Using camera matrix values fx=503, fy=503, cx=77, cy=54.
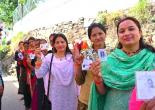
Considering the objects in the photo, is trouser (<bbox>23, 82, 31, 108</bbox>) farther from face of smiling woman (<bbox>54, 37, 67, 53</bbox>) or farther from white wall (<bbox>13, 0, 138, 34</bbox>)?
face of smiling woman (<bbox>54, 37, 67, 53</bbox>)

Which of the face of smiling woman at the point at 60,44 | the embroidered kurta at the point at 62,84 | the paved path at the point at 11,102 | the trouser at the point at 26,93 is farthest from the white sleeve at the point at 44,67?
the paved path at the point at 11,102

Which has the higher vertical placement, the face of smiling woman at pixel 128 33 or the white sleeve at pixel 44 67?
the face of smiling woman at pixel 128 33

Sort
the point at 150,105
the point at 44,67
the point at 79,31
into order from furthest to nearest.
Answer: the point at 79,31, the point at 44,67, the point at 150,105

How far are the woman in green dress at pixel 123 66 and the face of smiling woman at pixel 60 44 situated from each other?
2402mm

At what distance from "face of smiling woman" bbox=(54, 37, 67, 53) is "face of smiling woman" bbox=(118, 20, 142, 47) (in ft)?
8.56

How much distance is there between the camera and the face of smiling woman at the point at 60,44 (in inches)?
270

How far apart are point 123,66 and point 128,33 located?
284mm

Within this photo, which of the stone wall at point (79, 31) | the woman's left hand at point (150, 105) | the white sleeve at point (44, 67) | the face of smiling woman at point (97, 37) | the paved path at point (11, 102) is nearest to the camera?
the woman's left hand at point (150, 105)

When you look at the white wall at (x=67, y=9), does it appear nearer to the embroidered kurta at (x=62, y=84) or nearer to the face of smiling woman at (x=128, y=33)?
the embroidered kurta at (x=62, y=84)

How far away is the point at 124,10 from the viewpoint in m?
12.1

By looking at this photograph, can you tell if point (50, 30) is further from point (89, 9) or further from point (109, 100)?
point (109, 100)

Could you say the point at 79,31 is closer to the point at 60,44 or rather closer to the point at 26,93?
the point at 26,93

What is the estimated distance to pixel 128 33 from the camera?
4.23m

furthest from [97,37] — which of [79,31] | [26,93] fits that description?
[79,31]
